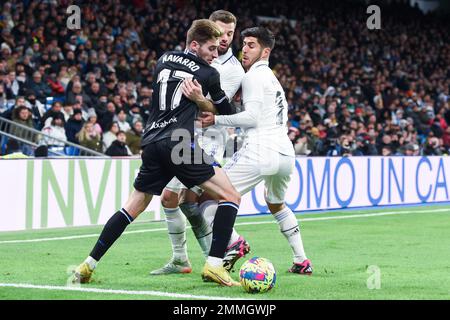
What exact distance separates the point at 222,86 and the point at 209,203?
3.55 feet

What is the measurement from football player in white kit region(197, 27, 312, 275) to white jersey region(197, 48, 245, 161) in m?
0.12

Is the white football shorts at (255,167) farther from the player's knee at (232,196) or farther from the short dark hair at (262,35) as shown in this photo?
the short dark hair at (262,35)

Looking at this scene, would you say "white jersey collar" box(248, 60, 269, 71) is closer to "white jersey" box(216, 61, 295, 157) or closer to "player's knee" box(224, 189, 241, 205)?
"white jersey" box(216, 61, 295, 157)

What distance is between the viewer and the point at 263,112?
766 cm

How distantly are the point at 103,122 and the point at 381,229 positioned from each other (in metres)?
6.78

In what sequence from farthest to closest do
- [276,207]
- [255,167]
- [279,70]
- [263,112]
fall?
[279,70], [276,207], [263,112], [255,167]

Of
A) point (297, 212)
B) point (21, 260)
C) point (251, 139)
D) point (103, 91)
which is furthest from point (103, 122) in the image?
point (251, 139)

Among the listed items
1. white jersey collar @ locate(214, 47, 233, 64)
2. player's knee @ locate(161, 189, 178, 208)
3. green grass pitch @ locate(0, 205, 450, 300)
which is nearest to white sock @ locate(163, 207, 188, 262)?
player's knee @ locate(161, 189, 178, 208)

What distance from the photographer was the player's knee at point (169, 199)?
771 cm

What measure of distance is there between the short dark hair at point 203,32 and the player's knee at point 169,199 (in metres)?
1.45

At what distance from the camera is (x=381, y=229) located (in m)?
13.0

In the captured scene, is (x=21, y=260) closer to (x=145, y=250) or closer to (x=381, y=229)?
(x=145, y=250)

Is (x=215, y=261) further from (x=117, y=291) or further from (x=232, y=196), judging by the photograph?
(x=117, y=291)

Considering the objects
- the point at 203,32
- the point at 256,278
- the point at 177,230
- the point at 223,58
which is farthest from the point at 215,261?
the point at 223,58
